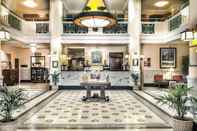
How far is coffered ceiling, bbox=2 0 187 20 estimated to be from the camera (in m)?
15.1

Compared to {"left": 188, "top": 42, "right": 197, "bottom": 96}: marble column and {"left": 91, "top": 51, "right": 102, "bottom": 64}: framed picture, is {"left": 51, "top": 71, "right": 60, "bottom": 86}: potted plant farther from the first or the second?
{"left": 188, "top": 42, "right": 197, "bottom": 96}: marble column

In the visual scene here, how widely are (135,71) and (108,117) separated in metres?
7.08

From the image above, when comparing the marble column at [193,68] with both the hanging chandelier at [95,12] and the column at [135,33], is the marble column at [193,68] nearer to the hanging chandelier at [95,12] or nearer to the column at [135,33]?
the hanging chandelier at [95,12]

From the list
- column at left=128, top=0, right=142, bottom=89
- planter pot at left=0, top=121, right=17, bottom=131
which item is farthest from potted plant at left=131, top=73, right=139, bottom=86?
planter pot at left=0, top=121, right=17, bottom=131

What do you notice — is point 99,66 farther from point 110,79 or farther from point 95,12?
point 95,12

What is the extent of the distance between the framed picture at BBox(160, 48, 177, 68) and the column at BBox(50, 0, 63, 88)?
7047 mm

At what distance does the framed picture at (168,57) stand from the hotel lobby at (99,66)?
0.07 metres

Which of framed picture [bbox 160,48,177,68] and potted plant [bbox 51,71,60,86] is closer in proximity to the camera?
potted plant [bbox 51,71,60,86]

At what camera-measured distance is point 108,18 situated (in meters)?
8.26

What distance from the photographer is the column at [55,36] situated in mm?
12950

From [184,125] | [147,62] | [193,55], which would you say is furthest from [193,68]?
[147,62]

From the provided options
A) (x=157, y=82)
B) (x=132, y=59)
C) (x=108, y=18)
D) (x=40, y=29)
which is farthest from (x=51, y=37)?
(x=157, y=82)

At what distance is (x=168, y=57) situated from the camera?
1530cm

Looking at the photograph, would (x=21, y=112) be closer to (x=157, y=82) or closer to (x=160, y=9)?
(x=157, y=82)
